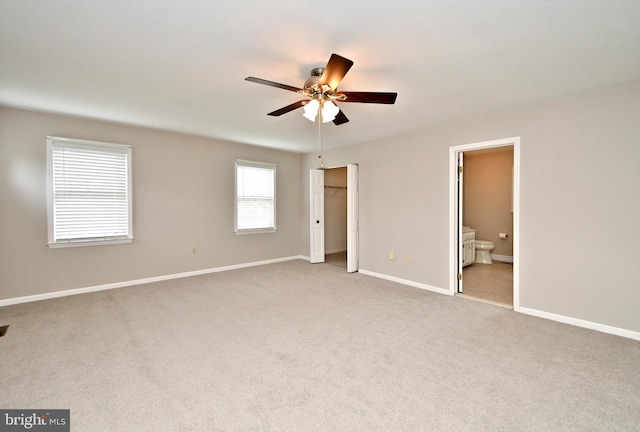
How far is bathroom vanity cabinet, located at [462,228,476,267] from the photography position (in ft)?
19.1

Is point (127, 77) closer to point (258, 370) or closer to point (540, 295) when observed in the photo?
point (258, 370)

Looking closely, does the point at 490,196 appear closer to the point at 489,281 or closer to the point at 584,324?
the point at 489,281

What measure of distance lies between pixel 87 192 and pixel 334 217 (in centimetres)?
513

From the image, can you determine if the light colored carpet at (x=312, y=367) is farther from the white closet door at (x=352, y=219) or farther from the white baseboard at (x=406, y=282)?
the white closet door at (x=352, y=219)

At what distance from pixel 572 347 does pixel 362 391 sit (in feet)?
6.96

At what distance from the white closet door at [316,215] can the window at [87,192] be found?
333cm

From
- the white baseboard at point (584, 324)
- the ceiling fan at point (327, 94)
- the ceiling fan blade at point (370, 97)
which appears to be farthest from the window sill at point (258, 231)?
the white baseboard at point (584, 324)

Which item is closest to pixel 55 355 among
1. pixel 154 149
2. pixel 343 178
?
pixel 154 149

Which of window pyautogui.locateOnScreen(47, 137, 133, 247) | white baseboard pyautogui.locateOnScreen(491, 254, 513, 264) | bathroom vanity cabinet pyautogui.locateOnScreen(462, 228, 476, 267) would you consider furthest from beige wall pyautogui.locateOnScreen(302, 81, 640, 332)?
window pyautogui.locateOnScreen(47, 137, 133, 247)

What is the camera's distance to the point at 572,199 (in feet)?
10.6

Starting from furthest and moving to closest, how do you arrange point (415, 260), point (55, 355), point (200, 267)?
1. point (200, 267)
2. point (415, 260)
3. point (55, 355)

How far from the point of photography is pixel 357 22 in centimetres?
195

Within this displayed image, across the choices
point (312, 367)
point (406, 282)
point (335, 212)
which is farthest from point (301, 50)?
point (335, 212)

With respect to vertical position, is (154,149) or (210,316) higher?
(154,149)
